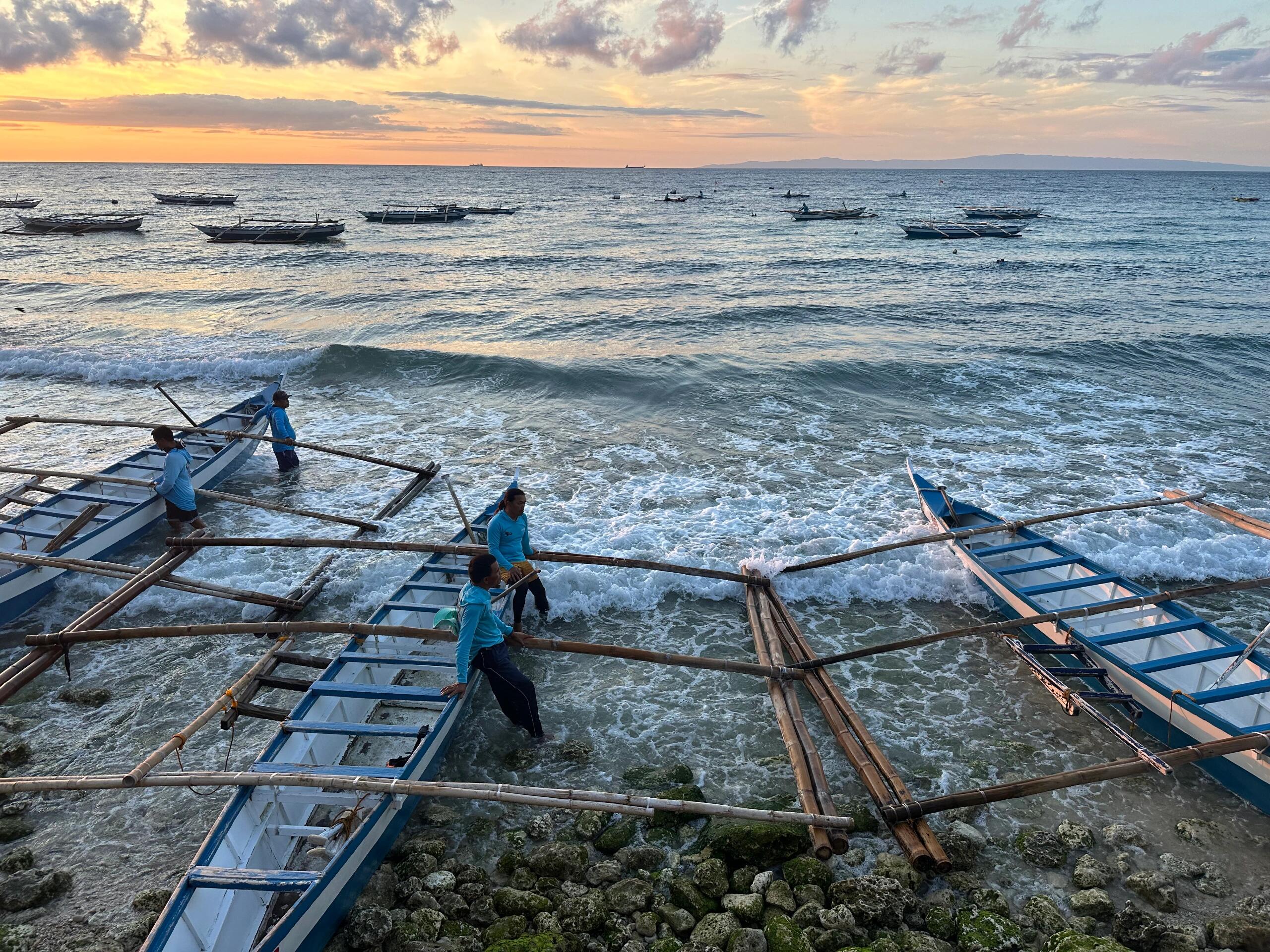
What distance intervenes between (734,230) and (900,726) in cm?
5474

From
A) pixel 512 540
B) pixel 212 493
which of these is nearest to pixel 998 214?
pixel 512 540

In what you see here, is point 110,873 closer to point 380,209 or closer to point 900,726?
point 900,726

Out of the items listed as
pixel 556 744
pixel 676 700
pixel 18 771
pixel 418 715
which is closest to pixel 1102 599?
pixel 676 700

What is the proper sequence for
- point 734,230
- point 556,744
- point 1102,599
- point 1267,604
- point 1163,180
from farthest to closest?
point 1163,180
point 734,230
point 1267,604
point 1102,599
point 556,744

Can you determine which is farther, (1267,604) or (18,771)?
(1267,604)

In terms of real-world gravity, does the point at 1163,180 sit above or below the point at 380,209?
above

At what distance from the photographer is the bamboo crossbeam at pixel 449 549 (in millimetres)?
9180

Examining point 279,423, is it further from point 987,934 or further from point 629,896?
point 987,934

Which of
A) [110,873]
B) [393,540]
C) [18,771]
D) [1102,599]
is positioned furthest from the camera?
[393,540]

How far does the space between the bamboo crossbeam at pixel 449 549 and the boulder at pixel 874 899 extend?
431cm

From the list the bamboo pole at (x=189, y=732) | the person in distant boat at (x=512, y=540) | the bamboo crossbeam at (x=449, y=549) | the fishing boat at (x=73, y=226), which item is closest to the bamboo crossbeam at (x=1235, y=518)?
the bamboo crossbeam at (x=449, y=549)

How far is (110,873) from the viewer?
580 centimetres

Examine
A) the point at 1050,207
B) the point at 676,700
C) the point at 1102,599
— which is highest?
the point at 1050,207

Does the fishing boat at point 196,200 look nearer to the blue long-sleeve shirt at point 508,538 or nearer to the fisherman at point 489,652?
the blue long-sleeve shirt at point 508,538
